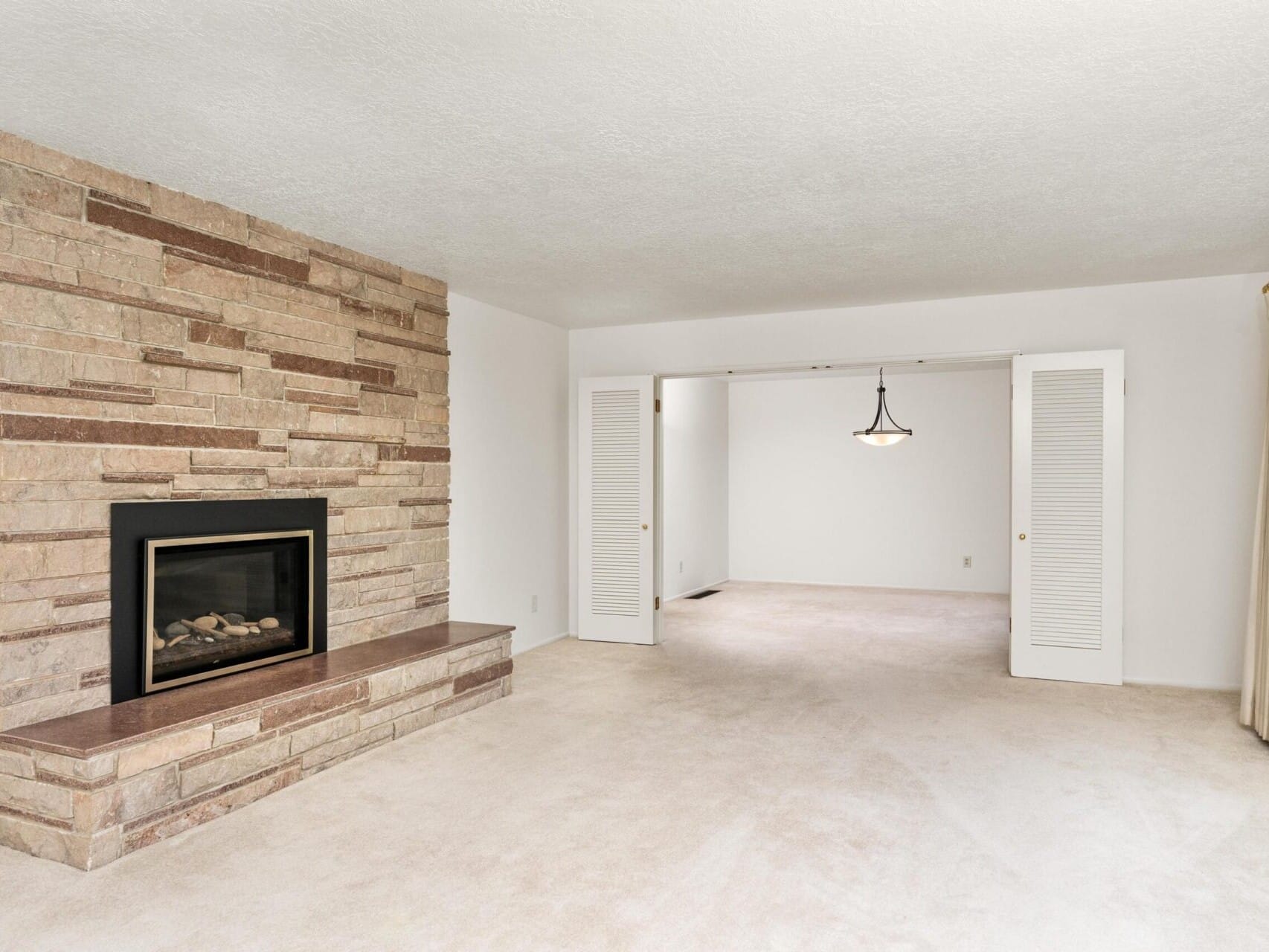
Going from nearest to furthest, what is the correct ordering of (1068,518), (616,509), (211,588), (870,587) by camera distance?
(211,588)
(1068,518)
(616,509)
(870,587)

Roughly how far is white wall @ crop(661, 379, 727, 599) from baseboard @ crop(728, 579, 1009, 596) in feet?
1.82

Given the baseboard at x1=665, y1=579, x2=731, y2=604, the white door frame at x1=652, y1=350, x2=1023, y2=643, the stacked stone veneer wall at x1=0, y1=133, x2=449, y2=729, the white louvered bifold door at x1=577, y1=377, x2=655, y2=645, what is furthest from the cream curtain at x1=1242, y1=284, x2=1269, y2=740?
the baseboard at x1=665, y1=579, x2=731, y2=604

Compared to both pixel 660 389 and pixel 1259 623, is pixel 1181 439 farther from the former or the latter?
pixel 660 389

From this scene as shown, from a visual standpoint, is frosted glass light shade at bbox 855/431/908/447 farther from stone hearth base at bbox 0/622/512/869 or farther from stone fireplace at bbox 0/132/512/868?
stone hearth base at bbox 0/622/512/869

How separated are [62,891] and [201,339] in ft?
7.04

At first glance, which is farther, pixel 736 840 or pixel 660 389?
pixel 660 389

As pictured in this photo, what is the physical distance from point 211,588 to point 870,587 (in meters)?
7.52

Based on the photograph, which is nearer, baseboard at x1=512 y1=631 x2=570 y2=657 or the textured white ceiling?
the textured white ceiling

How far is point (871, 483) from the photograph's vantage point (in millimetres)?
9680

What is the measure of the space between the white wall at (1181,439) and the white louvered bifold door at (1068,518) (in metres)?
0.19

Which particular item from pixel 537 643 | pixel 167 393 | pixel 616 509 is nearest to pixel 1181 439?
pixel 616 509

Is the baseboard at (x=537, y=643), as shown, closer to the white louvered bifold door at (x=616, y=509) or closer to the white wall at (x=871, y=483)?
the white louvered bifold door at (x=616, y=509)

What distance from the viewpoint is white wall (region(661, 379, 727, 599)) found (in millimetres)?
8703

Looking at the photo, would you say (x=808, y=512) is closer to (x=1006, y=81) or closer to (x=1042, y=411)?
(x=1042, y=411)
